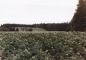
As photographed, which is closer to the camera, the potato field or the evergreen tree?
the potato field

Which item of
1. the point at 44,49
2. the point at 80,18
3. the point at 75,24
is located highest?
the point at 80,18

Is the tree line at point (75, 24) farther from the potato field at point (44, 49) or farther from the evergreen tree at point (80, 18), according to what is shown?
the potato field at point (44, 49)

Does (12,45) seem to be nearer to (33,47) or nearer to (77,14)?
(33,47)

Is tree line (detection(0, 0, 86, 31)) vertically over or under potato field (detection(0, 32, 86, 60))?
over

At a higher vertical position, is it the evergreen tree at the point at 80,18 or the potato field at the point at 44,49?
the evergreen tree at the point at 80,18

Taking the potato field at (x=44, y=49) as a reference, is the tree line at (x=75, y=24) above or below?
above

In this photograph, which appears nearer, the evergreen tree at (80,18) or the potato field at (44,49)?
the potato field at (44,49)

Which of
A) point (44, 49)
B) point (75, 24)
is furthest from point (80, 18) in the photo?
point (44, 49)

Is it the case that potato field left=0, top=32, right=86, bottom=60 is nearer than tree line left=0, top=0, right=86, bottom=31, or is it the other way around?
potato field left=0, top=32, right=86, bottom=60

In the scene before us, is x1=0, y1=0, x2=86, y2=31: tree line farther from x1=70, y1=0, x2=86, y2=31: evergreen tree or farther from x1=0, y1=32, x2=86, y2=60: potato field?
x1=0, y1=32, x2=86, y2=60: potato field

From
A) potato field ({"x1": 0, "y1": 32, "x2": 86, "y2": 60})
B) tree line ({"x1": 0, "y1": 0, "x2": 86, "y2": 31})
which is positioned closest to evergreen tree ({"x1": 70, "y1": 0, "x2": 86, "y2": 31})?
tree line ({"x1": 0, "y1": 0, "x2": 86, "y2": 31})

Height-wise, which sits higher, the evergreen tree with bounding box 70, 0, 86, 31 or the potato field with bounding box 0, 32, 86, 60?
the evergreen tree with bounding box 70, 0, 86, 31

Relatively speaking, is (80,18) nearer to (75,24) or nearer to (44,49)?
(75,24)

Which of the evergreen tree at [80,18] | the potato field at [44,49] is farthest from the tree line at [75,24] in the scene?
the potato field at [44,49]
